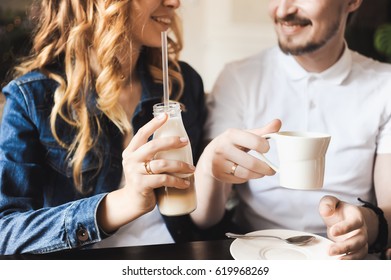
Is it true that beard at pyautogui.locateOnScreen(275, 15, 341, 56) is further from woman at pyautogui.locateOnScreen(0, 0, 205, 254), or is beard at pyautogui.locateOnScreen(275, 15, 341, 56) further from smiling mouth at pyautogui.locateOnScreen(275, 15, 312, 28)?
woman at pyautogui.locateOnScreen(0, 0, 205, 254)

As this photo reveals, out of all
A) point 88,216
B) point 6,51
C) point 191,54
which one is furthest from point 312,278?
point 6,51

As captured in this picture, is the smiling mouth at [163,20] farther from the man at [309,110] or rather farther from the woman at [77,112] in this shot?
the man at [309,110]

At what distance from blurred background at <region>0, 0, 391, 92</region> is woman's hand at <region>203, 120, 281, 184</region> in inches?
10.0

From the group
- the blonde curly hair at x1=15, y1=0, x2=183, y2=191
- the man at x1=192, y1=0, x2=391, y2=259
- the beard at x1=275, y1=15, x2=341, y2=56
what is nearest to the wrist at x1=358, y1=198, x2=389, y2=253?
the man at x1=192, y1=0, x2=391, y2=259

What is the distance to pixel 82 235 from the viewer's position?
713mm

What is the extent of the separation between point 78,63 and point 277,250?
491 millimetres

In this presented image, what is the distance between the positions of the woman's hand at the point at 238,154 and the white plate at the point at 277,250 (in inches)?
4.3

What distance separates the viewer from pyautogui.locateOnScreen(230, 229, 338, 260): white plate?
68 cm

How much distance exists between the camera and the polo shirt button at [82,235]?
27.9 inches

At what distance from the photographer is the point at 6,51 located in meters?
0.83

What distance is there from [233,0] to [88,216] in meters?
0.50

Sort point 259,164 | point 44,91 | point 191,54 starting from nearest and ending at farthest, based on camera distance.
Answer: point 259,164 < point 44,91 < point 191,54

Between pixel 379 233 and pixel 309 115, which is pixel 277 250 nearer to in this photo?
pixel 379 233

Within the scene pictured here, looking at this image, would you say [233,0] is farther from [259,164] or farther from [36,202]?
[36,202]
